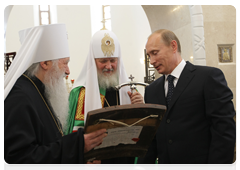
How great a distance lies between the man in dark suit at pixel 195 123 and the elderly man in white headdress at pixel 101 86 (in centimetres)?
47

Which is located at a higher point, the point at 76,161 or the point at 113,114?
the point at 113,114

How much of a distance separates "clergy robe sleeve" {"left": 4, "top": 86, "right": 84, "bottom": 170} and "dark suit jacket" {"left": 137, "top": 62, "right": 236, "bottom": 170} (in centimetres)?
89

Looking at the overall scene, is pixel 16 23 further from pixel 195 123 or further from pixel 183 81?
pixel 195 123

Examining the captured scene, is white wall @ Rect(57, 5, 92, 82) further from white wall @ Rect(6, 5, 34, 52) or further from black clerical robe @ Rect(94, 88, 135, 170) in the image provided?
black clerical robe @ Rect(94, 88, 135, 170)

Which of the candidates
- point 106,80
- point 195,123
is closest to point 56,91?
point 106,80

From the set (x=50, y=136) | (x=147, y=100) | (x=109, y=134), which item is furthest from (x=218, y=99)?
(x=50, y=136)

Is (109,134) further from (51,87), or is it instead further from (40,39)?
(40,39)

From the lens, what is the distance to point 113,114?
1564 mm

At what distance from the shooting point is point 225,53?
4855 millimetres

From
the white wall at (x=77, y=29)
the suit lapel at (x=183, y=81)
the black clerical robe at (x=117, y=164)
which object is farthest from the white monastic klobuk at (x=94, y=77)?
the white wall at (x=77, y=29)

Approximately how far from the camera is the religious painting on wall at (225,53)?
15.9 feet

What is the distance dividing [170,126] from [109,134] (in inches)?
28.5

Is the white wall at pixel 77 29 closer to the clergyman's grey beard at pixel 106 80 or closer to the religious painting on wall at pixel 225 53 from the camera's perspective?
the religious painting on wall at pixel 225 53

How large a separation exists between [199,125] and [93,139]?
1.00m
